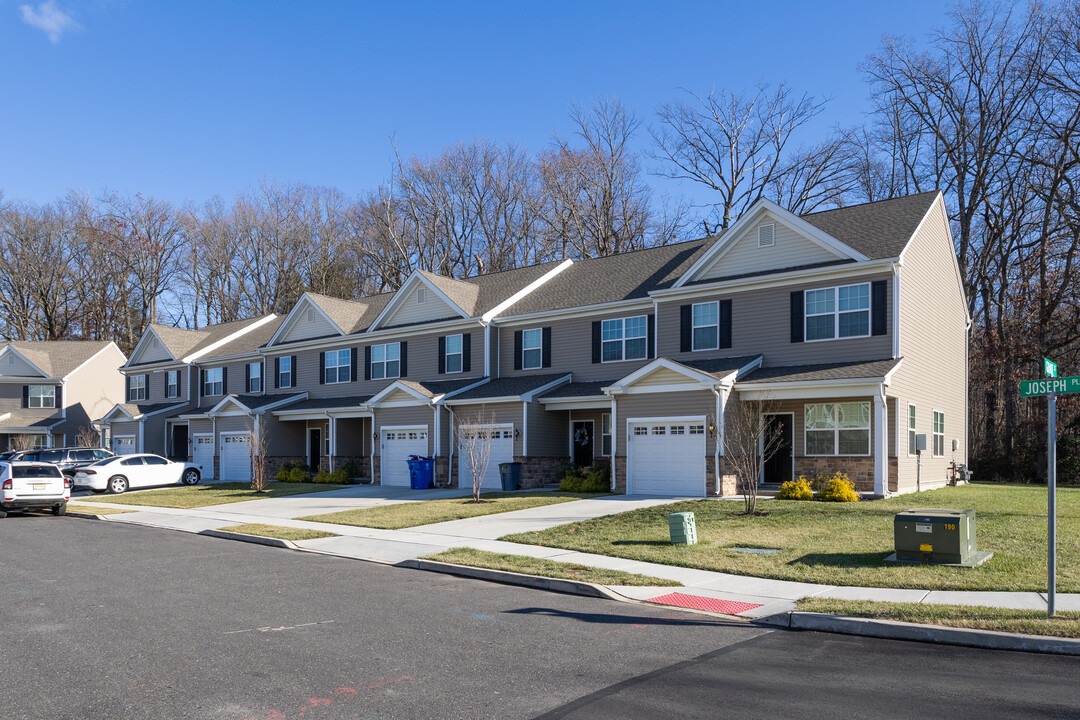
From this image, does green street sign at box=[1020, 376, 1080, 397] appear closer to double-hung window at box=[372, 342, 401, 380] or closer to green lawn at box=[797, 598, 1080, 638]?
green lawn at box=[797, 598, 1080, 638]

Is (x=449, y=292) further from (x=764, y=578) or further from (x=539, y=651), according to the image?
(x=539, y=651)

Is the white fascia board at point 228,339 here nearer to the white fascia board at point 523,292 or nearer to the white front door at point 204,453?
the white front door at point 204,453

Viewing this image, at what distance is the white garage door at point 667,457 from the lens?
22969mm

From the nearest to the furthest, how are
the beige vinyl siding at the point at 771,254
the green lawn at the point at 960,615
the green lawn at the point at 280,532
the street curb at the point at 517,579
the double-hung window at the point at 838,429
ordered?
1. the green lawn at the point at 960,615
2. the street curb at the point at 517,579
3. the green lawn at the point at 280,532
4. the double-hung window at the point at 838,429
5. the beige vinyl siding at the point at 771,254

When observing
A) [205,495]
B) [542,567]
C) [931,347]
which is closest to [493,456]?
[205,495]

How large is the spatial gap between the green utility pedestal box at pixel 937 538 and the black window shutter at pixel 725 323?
1283 centimetres

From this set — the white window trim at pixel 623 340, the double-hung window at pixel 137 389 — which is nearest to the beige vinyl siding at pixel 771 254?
the white window trim at pixel 623 340

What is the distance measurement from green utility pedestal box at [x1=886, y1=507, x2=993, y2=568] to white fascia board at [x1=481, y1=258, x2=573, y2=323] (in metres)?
20.0

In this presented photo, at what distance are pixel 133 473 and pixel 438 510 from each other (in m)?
17.2

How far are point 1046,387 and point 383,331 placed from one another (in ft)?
92.2

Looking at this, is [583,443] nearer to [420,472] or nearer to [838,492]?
[420,472]

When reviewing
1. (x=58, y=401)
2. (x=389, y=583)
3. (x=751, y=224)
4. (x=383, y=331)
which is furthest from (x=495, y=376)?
(x=58, y=401)

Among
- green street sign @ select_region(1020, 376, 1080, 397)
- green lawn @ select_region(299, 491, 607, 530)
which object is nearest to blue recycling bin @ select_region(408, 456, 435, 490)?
green lawn @ select_region(299, 491, 607, 530)

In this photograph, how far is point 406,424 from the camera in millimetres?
30438
